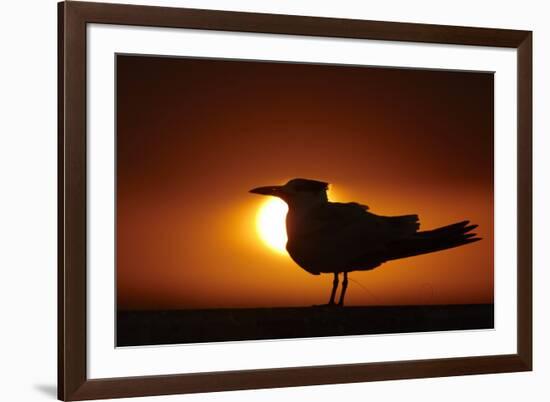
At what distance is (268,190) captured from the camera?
2330 millimetres

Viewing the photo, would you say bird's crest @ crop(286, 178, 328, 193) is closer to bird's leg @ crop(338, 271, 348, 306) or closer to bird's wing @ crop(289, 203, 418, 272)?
bird's wing @ crop(289, 203, 418, 272)

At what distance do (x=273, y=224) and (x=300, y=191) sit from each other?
3.9 inches

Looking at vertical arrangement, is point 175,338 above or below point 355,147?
below

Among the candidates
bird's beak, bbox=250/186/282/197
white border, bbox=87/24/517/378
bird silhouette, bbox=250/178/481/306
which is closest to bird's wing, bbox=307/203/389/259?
bird silhouette, bbox=250/178/481/306

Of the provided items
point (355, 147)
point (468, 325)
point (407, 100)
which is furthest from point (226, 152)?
point (468, 325)

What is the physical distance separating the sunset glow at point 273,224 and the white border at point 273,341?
9.0 inches

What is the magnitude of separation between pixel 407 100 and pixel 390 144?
12 centimetres

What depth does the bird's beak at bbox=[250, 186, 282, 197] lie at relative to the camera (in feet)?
7.61

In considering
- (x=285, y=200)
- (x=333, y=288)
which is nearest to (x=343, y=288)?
(x=333, y=288)

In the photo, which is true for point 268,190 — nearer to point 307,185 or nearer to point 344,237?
point 307,185

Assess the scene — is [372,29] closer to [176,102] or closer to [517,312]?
[176,102]

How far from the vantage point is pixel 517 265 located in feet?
8.22

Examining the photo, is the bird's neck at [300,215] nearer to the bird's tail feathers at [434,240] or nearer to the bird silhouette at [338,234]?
the bird silhouette at [338,234]

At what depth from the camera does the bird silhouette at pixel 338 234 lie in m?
2.35
